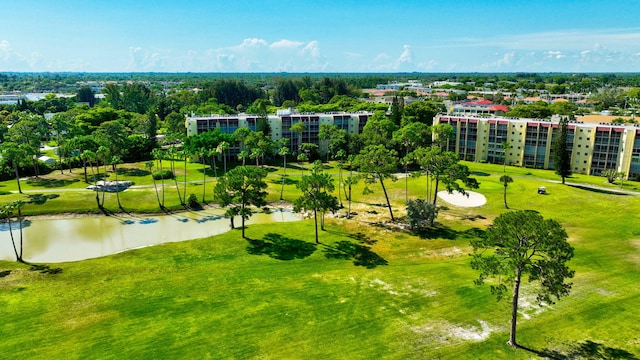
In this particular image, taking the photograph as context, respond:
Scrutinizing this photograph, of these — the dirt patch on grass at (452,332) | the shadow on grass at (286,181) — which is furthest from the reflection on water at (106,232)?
the dirt patch on grass at (452,332)

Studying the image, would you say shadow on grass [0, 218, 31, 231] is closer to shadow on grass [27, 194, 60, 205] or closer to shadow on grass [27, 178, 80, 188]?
shadow on grass [27, 194, 60, 205]

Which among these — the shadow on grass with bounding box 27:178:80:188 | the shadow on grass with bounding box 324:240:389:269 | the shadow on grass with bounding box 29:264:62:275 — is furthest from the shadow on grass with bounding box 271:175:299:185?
the shadow on grass with bounding box 29:264:62:275

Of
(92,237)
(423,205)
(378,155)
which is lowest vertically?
(92,237)

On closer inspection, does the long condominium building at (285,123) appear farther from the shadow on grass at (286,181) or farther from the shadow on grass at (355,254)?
the shadow on grass at (355,254)

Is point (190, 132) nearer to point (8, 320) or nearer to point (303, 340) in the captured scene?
point (8, 320)

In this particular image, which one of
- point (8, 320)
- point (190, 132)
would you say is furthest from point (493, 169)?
point (8, 320)

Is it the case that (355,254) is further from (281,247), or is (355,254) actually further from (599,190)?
(599,190)
